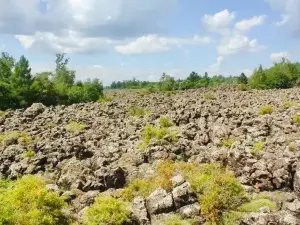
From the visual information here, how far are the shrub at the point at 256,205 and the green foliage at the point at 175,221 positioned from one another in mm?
2960

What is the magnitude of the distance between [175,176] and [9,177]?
13.1 meters

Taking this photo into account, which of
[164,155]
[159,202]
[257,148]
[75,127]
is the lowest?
[159,202]

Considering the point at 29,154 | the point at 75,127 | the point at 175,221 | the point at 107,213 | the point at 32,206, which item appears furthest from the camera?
the point at 75,127

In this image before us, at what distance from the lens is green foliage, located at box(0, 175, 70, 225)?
20641 mm

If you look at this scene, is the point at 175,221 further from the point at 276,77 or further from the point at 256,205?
the point at 276,77

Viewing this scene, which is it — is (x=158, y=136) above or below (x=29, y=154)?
above

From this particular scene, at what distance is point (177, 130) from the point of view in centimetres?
4066

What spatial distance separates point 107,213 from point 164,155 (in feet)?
37.6

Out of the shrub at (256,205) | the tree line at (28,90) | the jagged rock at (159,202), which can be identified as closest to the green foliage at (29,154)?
the jagged rock at (159,202)

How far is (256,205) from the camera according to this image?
23297 mm

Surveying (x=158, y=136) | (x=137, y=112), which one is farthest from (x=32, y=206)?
(x=137, y=112)

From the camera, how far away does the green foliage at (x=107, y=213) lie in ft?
68.9

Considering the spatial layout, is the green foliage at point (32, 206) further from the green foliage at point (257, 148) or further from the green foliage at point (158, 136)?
the green foliage at point (158, 136)

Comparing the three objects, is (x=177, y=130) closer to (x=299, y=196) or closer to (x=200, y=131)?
(x=200, y=131)
